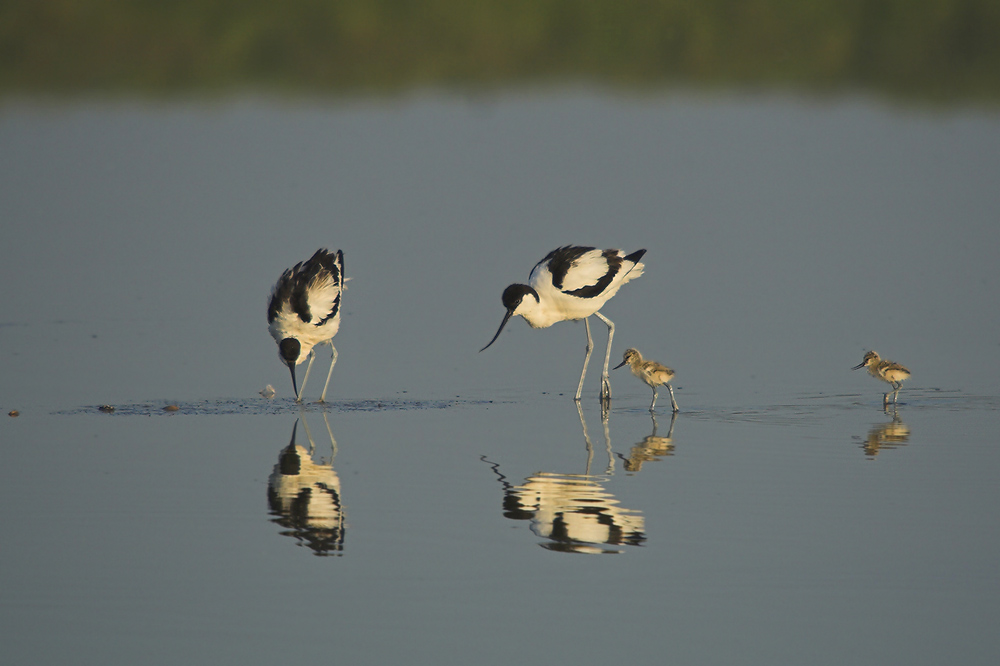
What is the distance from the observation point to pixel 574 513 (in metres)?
7.00

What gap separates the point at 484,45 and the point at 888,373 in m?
23.5

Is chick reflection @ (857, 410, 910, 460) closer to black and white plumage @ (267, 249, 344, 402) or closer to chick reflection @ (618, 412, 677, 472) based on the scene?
chick reflection @ (618, 412, 677, 472)

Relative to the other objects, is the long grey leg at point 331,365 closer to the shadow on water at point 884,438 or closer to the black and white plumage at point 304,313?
the black and white plumage at point 304,313

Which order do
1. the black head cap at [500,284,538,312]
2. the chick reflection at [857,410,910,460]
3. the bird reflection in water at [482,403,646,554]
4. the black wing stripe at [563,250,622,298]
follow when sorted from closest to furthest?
the bird reflection in water at [482,403,646,554] < the chick reflection at [857,410,910,460] < the black head cap at [500,284,538,312] < the black wing stripe at [563,250,622,298]

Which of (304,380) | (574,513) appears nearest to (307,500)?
(574,513)

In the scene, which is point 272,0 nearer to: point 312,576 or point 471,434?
point 471,434

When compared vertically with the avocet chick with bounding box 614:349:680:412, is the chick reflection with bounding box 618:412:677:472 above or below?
below

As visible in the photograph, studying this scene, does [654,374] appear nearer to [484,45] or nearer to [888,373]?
[888,373]

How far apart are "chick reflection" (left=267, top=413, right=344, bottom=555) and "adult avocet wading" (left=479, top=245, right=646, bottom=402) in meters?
2.67

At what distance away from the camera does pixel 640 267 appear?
468 inches

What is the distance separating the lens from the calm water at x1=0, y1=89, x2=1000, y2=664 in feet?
18.8

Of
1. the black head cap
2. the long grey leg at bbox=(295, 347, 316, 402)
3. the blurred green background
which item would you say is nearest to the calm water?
the long grey leg at bbox=(295, 347, 316, 402)

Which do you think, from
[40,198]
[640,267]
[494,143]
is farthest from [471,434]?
[494,143]

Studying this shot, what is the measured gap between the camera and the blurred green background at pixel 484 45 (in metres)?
29.6
